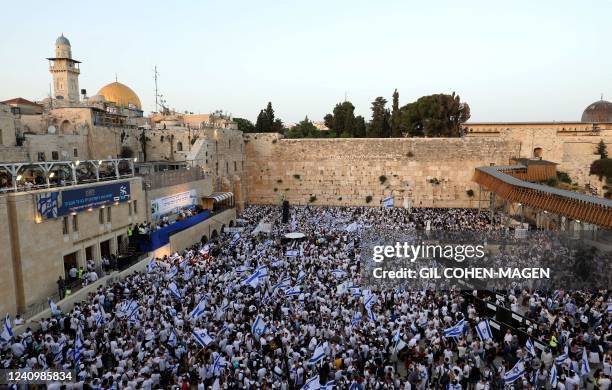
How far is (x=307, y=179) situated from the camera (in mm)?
31641

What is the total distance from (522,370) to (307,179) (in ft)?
80.7

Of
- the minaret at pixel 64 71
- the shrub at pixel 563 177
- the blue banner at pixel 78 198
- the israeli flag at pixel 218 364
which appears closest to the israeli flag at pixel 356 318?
the israeli flag at pixel 218 364

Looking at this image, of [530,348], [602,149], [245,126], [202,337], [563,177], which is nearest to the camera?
[530,348]

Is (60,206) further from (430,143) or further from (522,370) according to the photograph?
(430,143)

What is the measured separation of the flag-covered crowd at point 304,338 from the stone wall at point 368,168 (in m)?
17.9

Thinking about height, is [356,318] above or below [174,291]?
below

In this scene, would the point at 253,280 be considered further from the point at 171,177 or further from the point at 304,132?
the point at 304,132

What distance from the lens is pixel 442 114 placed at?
117ft

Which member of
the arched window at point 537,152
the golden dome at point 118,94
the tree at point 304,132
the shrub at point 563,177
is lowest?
the shrub at point 563,177

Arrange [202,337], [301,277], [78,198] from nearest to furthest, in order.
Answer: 1. [202,337]
2. [301,277]
3. [78,198]

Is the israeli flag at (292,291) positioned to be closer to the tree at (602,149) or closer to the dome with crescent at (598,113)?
the tree at (602,149)

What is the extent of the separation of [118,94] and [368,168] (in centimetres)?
2641

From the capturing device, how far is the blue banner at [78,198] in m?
12.8

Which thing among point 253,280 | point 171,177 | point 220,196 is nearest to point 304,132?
point 220,196
